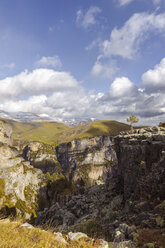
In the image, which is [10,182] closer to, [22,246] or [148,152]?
[148,152]

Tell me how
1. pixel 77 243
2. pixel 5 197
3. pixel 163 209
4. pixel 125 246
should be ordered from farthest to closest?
pixel 5 197
pixel 163 209
pixel 125 246
pixel 77 243

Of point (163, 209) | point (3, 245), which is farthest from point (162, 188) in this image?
point (3, 245)

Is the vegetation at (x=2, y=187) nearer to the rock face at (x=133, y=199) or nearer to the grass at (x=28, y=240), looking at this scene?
the rock face at (x=133, y=199)

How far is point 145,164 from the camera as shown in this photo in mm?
38812

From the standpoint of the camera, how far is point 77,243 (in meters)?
13.0

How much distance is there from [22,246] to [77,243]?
17.2 feet

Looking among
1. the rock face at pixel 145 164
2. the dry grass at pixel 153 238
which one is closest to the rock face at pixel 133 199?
the rock face at pixel 145 164

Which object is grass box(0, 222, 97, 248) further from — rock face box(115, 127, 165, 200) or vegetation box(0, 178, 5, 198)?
vegetation box(0, 178, 5, 198)

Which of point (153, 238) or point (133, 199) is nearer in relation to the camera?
point (153, 238)

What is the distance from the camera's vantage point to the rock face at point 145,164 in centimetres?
3220

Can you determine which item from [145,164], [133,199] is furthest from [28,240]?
[145,164]

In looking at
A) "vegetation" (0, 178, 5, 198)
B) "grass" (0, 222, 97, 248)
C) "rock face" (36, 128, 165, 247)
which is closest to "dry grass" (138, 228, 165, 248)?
"rock face" (36, 128, 165, 247)

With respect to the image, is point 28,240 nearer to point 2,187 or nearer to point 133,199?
point 133,199

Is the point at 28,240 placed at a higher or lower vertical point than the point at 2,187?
higher
